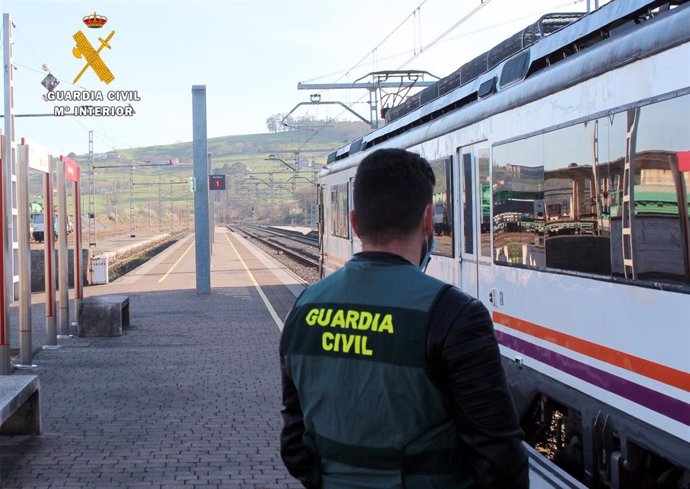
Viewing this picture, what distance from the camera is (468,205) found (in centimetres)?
919

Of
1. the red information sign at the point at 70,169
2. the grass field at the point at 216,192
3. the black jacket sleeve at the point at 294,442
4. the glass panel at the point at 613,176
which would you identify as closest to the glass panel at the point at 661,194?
the glass panel at the point at 613,176

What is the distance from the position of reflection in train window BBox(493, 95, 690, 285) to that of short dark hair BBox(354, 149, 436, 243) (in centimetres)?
250

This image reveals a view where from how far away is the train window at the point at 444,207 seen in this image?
32.3 ft

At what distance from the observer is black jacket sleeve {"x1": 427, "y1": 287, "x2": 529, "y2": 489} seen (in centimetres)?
234

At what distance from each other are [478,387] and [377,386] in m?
0.26

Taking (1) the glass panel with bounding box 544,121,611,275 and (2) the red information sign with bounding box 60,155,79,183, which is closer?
(1) the glass panel with bounding box 544,121,611,275

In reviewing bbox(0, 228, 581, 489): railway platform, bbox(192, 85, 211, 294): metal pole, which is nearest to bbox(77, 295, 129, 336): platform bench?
bbox(0, 228, 581, 489): railway platform

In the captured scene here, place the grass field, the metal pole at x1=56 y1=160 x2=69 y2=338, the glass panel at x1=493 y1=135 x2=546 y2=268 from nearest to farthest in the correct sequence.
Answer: the glass panel at x1=493 y1=135 x2=546 y2=268 → the metal pole at x1=56 y1=160 x2=69 y2=338 → the grass field

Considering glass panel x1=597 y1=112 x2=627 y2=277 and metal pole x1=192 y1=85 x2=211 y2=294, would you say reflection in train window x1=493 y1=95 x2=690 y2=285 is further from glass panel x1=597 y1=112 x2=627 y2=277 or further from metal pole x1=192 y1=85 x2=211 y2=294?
metal pole x1=192 y1=85 x2=211 y2=294

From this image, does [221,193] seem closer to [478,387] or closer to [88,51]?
[88,51]

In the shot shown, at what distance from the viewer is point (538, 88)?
702 cm

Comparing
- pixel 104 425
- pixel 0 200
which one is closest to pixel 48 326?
pixel 0 200

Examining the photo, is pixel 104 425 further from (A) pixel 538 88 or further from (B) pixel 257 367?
(A) pixel 538 88

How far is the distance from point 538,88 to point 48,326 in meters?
8.62
